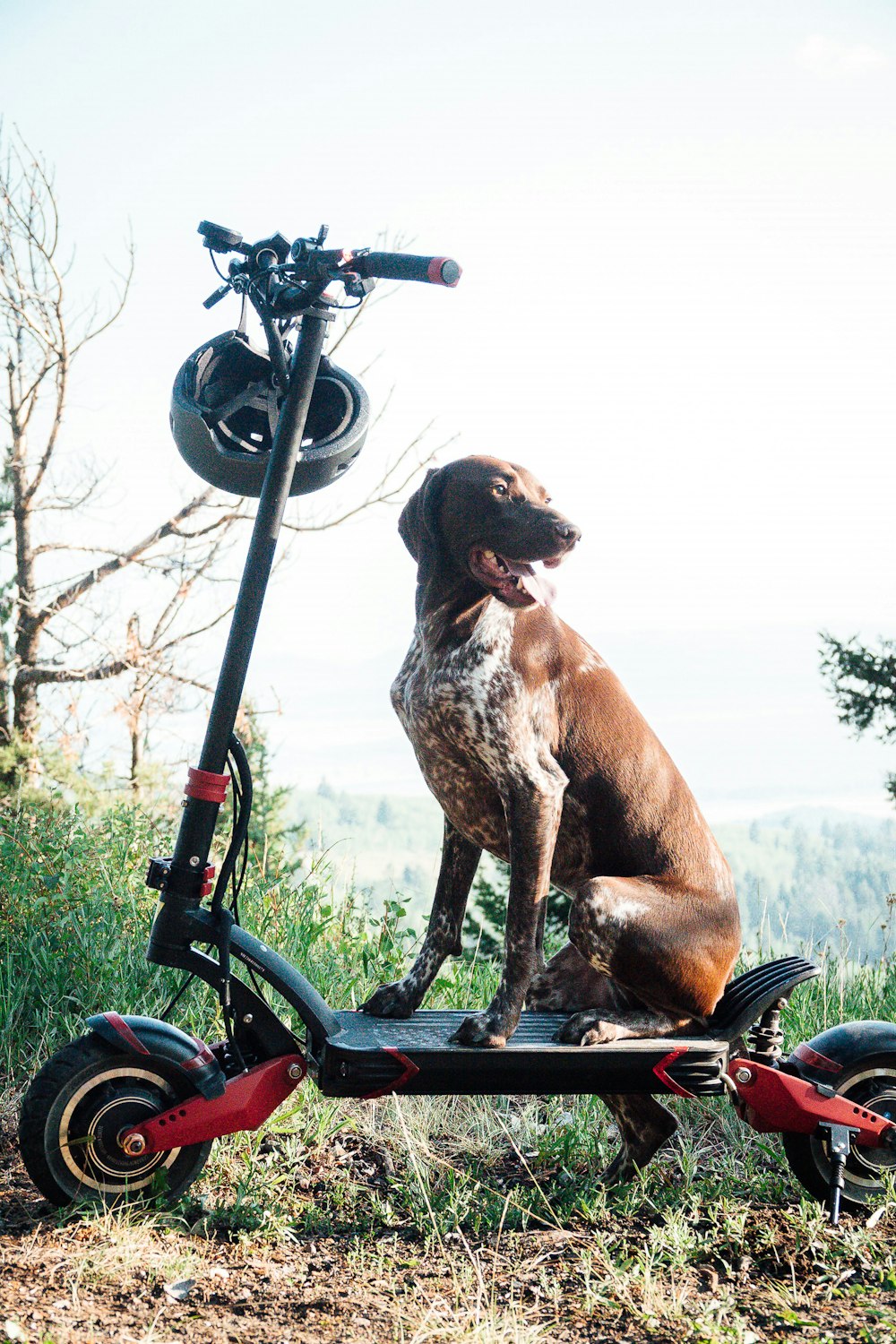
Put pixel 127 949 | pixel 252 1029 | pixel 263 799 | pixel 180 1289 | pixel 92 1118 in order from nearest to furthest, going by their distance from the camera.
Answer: pixel 180 1289, pixel 92 1118, pixel 252 1029, pixel 127 949, pixel 263 799

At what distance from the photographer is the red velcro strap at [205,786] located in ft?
8.48

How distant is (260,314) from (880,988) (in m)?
3.82

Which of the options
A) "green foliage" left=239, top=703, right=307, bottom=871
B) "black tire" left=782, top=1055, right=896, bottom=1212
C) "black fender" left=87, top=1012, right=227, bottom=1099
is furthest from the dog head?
"green foliage" left=239, top=703, right=307, bottom=871

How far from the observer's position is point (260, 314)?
2.67 meters

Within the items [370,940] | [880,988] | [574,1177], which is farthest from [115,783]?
[574,1177]

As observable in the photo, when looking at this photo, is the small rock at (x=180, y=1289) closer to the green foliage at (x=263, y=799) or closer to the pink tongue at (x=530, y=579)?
the pink tongue at (x=530, y=579)

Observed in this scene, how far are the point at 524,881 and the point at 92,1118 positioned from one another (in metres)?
1.09

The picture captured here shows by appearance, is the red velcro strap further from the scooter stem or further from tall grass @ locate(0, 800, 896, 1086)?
tall grass @ locate(0, 800, 896, 1086)

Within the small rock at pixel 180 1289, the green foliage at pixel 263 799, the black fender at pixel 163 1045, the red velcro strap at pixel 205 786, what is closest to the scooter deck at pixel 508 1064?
the black fender at pixel 163 1045

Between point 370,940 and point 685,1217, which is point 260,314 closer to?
point 685,1217

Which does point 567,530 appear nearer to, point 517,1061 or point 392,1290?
point 517,1061

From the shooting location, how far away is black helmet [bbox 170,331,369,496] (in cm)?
262

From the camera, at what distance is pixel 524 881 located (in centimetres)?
270

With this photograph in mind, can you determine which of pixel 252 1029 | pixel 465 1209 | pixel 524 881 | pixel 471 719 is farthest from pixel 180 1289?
pixel 471 719
